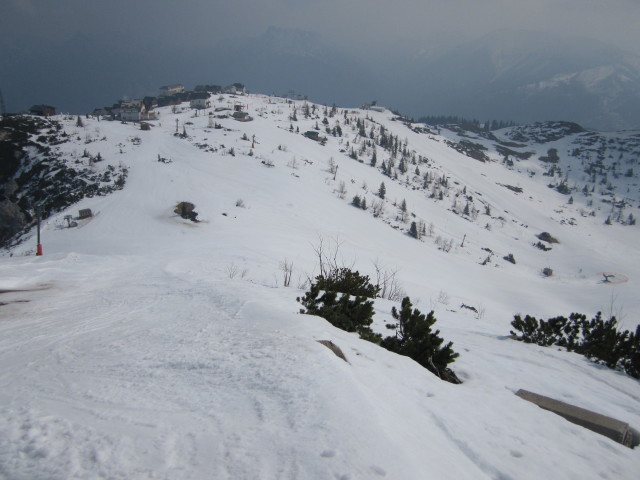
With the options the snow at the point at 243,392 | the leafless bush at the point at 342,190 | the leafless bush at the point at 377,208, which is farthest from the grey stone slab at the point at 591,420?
the leafless bush at the point at 342,190

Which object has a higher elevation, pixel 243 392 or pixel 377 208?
pixel 377 208

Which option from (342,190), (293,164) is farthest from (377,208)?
(293,164)

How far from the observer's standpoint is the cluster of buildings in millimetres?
106188

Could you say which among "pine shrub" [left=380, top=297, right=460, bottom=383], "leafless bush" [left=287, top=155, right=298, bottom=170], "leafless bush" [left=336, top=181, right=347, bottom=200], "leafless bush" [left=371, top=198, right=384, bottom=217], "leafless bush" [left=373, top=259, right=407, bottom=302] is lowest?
"leafless bush" [left=373, top=259, right=407, bottom=302]

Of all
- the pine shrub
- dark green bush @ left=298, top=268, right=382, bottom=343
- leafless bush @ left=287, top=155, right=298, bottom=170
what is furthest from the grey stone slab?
leafless bush @ left=287, top=155, right=298, bottom=170

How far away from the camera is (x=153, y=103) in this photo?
138m

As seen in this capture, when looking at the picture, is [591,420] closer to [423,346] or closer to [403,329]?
[423,346]

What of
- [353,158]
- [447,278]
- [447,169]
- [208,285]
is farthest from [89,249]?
[447,169]

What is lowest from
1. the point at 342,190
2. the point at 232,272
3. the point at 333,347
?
the point at 232,272

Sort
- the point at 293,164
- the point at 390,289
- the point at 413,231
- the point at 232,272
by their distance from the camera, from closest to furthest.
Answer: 1. the point at 232,272
2. the point at 390,289
3. the point at 413,231
4. the point at 293,164

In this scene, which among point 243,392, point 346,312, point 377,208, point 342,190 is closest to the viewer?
point 243,392

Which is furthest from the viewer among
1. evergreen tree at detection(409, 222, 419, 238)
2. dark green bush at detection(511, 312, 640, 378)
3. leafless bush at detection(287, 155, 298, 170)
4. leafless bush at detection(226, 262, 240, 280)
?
leafless bush at detection(287, 155, 298, 170)

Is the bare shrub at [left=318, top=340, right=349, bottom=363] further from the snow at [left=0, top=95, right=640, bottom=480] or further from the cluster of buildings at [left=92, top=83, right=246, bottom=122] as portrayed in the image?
the cluster of buildings at [left=92, top=83, right=246, bottom=122]

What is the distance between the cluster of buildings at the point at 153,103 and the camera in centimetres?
10619
